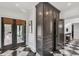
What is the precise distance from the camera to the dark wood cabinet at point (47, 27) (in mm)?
1910

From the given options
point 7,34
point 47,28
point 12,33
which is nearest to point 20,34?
point 12,33

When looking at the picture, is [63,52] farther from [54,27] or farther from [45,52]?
[54,27]

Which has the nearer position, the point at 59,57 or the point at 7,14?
the point at 7,14

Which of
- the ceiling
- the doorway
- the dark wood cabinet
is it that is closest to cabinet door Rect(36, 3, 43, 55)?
the dark wood cabinet

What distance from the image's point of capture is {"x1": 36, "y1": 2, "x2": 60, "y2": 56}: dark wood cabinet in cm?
191

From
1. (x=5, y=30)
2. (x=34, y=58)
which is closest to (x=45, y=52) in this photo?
(x=34, y=58)

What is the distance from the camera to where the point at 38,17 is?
6.63 ft

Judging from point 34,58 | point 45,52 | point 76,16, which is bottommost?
point 34,58

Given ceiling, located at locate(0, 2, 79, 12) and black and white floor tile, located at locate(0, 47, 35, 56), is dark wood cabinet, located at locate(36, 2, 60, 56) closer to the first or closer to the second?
ceiling, located at locate(0, 2, 79, 12)

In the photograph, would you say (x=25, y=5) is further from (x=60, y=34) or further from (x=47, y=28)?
(x=60, y=34)

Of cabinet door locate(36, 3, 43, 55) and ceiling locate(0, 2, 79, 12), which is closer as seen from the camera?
ceiling locate(0, 2, 79, 12)

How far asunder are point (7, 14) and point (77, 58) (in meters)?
1.86

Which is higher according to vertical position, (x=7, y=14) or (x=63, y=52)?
(x=7, y=14)

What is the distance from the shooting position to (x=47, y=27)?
194 cm
